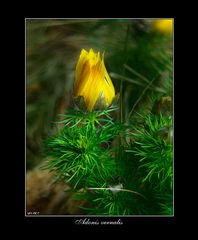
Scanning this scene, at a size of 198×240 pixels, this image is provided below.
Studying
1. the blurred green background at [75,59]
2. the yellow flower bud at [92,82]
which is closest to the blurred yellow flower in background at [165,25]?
the blurred green background at [75,59]

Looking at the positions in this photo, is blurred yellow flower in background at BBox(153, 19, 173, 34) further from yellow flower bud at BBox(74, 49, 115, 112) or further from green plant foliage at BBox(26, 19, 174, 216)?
yellow flower bud at BBox(74, 49, 115, 112)

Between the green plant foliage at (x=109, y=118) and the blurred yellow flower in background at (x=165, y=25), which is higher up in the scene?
the blurred yellow flower in background at (x=165, y=25)

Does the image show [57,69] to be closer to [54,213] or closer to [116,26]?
[116,26]

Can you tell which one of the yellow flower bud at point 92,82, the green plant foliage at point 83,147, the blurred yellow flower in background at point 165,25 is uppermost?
the blurred yellow flower in background at point 165,25

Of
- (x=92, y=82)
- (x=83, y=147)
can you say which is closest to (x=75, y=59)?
(x=92, y=82)

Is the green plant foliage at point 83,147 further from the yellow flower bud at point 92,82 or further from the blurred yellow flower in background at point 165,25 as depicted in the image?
the blurred yellow flower in background at point 165,25

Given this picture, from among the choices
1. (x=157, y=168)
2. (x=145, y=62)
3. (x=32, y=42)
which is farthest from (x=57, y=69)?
(x=157, y=168)

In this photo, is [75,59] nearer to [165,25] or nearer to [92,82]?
[92,82]
